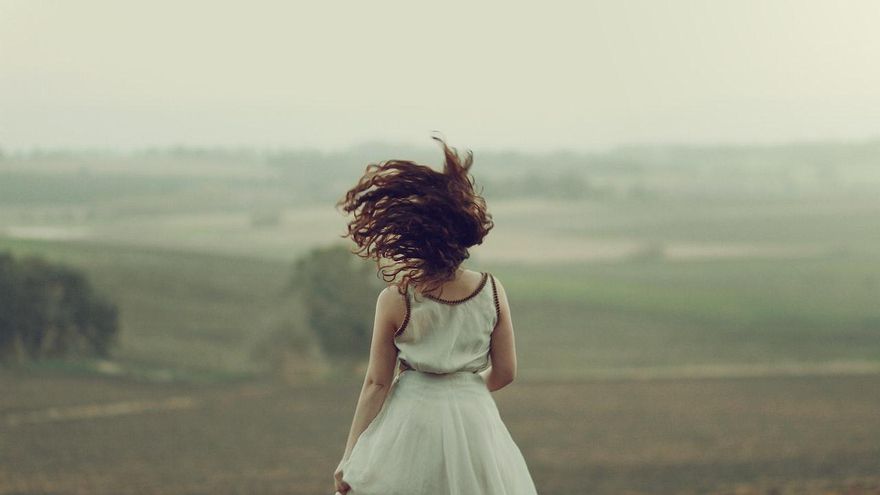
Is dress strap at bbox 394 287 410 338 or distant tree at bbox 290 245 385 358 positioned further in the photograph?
distant tree at bbox 290 245 385 358

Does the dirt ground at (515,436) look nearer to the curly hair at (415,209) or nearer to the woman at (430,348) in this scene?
the woman at (430,348)

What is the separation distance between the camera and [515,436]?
29.6 feet

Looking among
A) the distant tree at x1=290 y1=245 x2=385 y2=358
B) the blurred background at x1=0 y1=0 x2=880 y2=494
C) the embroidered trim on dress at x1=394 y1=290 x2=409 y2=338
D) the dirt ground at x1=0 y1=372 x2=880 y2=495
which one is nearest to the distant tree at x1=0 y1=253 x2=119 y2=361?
the blurred background at x1=0 y1=0 x2=880 y2=494

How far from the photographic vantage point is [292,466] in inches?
334

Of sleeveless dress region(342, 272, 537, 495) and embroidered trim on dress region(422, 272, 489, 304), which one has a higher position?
A: embroidered trim on dress region(422, 272, 489, 304)

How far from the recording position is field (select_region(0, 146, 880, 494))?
8.45 m

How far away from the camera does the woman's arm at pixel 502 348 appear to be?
2.56m

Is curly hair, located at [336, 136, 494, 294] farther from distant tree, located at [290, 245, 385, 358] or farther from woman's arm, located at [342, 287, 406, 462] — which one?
distant tree, located at [290, 245, 385, 358]

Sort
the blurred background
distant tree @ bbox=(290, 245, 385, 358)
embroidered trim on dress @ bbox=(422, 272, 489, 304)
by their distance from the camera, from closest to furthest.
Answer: embroidered trim on dress @ bbox=(422, 272, 489, 304), the blurred background, distant tree @ bbox=(290, 245, 385, 358)

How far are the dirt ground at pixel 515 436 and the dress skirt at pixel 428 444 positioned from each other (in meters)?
5.45

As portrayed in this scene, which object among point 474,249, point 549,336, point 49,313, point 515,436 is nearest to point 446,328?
point 49,313

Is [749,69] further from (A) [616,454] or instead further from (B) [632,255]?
(A) [616,454]

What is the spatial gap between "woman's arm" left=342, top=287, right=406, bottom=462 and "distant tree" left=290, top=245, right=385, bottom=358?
21.2 ft

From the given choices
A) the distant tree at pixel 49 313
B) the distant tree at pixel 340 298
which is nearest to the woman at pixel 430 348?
the distant tree at pixel 49 313
